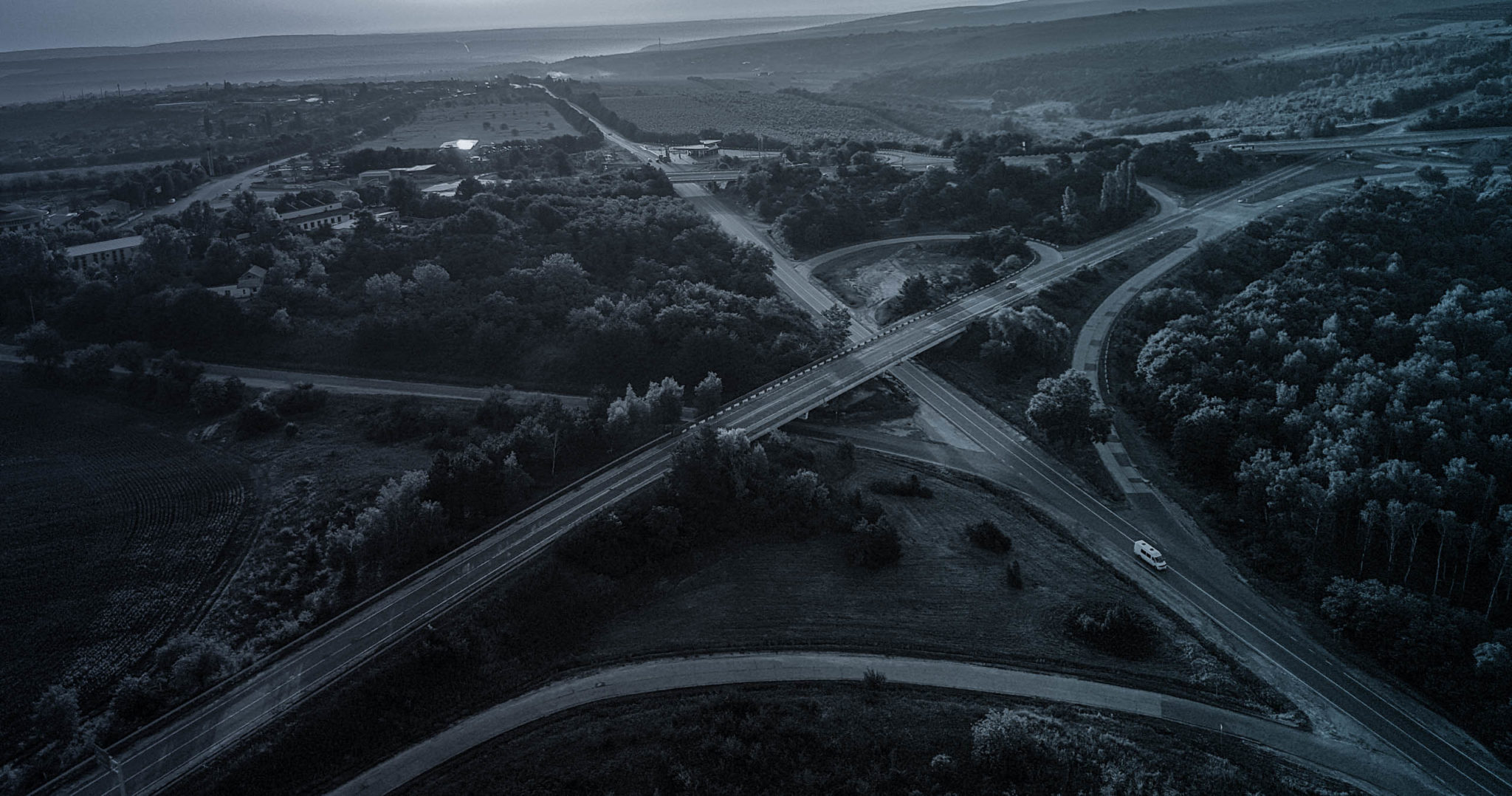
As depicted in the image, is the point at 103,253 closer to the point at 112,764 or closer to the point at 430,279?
→ the point at 430,279

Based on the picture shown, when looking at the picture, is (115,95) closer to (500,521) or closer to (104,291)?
(104,291)

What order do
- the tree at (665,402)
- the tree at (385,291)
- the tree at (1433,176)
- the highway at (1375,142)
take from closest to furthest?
the tree at (665,402), the tree at (385,291), the tree at (1433,176), the highway at (1375,142)

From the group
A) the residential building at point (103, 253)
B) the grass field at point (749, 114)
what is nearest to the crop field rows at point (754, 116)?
the grass field at point (749, 114)

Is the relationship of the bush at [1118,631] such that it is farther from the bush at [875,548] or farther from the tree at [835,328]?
the tree at [835,328]

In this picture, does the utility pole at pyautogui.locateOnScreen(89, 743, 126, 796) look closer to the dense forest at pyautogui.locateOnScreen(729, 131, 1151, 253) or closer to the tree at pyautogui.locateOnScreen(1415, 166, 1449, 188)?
the dense forest at pyautogui.locateOnScreen(729, 131, 1151, 253)

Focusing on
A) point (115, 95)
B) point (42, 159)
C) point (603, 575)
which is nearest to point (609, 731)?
point (603, 575)

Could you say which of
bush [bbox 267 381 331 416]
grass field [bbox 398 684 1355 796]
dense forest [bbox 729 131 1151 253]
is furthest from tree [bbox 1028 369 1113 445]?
bush [bbox 267 381 331 416]

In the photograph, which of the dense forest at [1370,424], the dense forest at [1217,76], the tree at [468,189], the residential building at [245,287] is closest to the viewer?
the dense forest at [1370,424]
